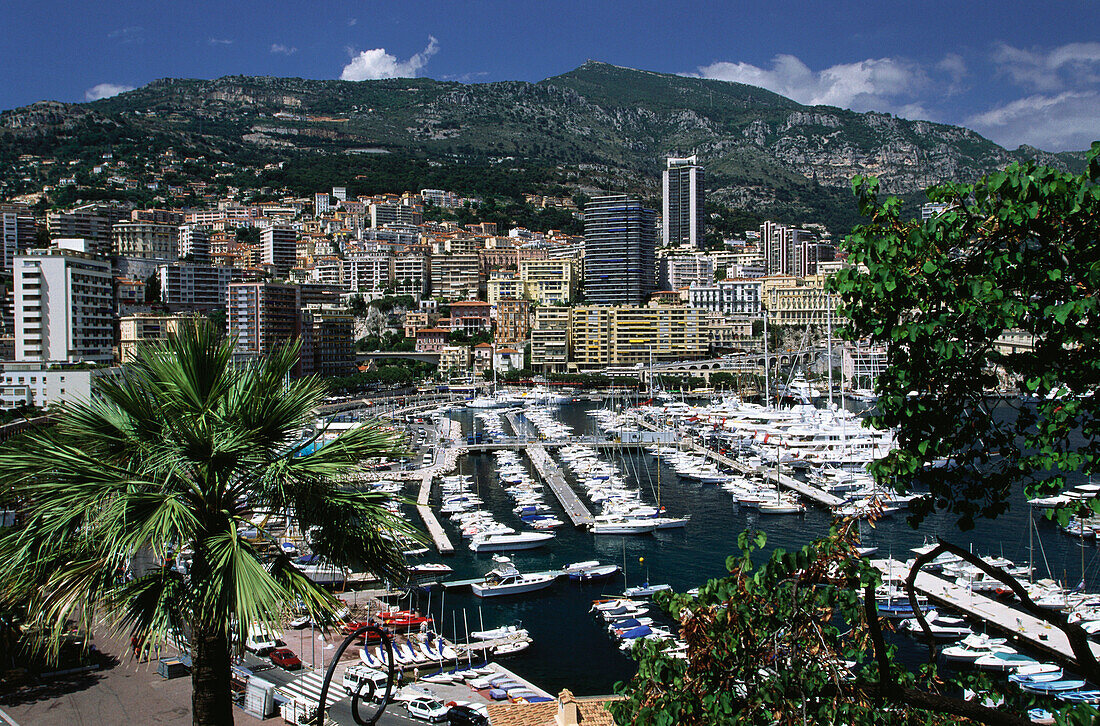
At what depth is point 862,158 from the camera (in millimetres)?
167375

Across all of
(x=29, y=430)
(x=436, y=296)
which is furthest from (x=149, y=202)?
(x=29, y=430)

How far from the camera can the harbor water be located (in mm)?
15750

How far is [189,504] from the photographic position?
12.4 ft

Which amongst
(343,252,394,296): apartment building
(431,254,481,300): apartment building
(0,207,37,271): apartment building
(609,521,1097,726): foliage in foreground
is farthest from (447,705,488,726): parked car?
(343,252,394,296): apartment building

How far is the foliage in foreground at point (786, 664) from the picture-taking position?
3.21 metres

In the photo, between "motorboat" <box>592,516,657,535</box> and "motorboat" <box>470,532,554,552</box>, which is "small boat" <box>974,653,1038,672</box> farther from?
"motorboat" <box>470,532,554,552</box>

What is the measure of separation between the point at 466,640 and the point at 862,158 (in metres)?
171

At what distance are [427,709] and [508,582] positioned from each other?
23.3 ft

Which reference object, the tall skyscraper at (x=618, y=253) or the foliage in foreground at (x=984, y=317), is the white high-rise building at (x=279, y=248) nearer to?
the tall skyscraper at (x=618, y=253)

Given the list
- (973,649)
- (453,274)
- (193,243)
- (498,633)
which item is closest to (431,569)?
(498,633)

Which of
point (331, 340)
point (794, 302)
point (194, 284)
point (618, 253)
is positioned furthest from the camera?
point (618, 253)

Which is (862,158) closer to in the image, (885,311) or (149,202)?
(149,202)

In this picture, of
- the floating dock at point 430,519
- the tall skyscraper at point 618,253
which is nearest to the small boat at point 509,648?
the floating dock at point 430,519

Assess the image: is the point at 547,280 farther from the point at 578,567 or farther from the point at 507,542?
the point at 578,567
